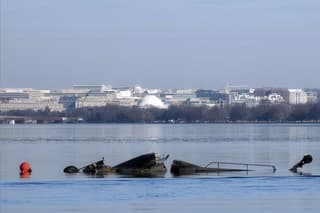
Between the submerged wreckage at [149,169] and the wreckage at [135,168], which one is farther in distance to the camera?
the wreckage at [135,168]

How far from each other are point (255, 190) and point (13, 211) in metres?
9.21

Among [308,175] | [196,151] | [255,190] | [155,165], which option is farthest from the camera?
[196,151]

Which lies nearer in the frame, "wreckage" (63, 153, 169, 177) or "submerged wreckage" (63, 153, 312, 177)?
"submerged wreckage" (63, 153, 312, 177)

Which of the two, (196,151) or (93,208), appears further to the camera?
(196,151)

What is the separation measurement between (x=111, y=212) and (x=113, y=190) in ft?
21.1

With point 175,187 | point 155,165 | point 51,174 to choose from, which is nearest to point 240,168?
point 155,165

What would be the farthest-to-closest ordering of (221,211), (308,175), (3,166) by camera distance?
(3,166)
(308,175)
(221,211)

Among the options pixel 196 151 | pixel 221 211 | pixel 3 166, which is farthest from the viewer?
pixel 196 151

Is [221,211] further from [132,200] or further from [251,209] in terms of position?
[132,200]

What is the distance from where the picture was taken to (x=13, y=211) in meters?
28.7

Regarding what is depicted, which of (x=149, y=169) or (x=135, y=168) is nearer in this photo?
(x=149, y=169)

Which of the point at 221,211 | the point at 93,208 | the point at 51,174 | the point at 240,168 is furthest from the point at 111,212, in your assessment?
the point at 240,168

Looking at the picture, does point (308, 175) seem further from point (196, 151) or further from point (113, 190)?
point (196, 151)

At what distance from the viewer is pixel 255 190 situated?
114ft
